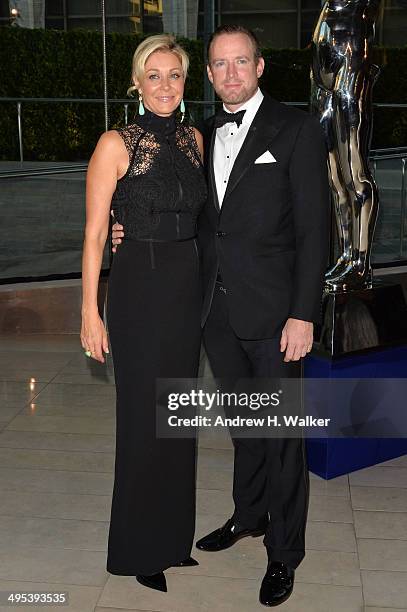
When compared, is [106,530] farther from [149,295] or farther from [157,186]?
[157,186]

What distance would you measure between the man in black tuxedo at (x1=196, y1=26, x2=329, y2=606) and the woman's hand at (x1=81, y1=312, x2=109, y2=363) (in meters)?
0.31

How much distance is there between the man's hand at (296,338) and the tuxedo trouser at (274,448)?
53mm

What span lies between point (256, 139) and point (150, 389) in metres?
0.72

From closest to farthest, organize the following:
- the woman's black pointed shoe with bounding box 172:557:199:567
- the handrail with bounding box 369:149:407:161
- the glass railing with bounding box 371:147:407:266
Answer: the woman's black pointed shoe with bounding box 172:557:199:567 → the handrail with bounding box 369:149:407:161 → the glass railing with bounding box 371:147:407:266

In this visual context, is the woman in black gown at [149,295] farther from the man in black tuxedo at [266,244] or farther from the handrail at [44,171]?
the handrail at [44,171]

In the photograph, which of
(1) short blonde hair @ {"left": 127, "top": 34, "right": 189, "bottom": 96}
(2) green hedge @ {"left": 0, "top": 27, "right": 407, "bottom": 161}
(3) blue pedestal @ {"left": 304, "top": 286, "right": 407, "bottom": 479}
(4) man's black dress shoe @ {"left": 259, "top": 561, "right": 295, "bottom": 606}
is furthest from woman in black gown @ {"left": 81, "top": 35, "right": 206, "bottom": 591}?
(2) green hedge @ {"left": 0, "top": 27, "right": 407, "bottom": 161}

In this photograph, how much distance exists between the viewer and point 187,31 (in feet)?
21.8

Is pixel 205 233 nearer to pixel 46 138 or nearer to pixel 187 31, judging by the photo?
pixel 187 31

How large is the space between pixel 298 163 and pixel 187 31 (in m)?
4.94

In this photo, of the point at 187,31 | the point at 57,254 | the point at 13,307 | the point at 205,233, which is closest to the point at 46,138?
the point at 187,31

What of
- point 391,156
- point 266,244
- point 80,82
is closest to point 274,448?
point 266,244

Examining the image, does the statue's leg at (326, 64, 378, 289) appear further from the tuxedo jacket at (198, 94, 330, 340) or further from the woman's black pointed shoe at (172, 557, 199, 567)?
the woman's black pointed shoe at (172, 557, 199, 567)

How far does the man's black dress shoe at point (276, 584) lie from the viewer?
7.16 feet

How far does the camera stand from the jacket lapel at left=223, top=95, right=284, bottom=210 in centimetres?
213
